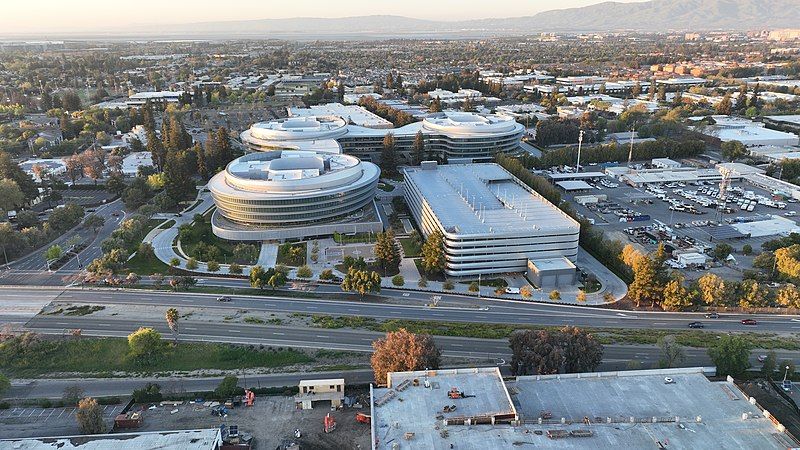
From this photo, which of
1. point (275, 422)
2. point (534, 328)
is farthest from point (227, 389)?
point (534, 328)

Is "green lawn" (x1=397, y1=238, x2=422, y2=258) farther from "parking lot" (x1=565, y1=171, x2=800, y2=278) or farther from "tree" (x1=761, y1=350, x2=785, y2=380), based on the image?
"tree" (x1=761, y1=350, x2=785, y2=380)

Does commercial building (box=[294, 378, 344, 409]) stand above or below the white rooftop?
below

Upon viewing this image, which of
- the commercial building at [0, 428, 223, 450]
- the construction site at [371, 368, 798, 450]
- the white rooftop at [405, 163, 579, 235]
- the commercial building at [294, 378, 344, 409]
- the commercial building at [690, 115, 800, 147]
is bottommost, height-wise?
the commercial building at [294, 378, 344, 409]

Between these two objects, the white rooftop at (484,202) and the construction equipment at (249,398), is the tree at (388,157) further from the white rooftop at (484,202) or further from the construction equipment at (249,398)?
the construction equipment at (249,398)

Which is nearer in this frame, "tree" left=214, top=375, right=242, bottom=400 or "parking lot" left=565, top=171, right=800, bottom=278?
"tree" left=214, top=375, right=242, bottom=400

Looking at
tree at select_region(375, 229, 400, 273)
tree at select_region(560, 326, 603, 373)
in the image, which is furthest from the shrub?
tree at select_region(560, 326, 603, 373)

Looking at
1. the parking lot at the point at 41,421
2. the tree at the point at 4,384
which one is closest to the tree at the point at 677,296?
the parking lot at the point at 41,421
